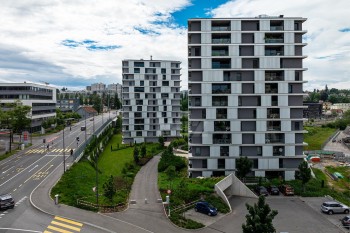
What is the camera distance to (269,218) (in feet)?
81.1

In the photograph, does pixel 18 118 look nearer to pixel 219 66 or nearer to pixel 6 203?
pixel 6 203

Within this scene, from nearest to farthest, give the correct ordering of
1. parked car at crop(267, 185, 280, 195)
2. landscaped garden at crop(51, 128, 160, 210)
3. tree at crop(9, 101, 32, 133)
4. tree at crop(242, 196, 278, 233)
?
1. tree at crop(242, 196, 278, 233)
2. landscaped garden at crop(51, 128, 160, 210)
3. parked car at crop(267, 185, 280, 195)
4. tree at crop(9, 101, 32, 133)

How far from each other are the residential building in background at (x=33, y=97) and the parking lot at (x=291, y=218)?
268ft

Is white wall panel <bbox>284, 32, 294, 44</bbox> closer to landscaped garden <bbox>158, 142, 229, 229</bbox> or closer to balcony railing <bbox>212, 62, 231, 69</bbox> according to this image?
balcony railing <bbox>212, 62, 231, 69</bbox>

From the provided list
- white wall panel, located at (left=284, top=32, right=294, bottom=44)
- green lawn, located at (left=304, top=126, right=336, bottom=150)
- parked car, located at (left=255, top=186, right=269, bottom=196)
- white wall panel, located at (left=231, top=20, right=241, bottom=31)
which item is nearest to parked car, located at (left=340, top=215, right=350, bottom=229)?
parked car, located at (left=255, top=186, right=269, bottom=196)

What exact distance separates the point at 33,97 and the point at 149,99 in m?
41.2

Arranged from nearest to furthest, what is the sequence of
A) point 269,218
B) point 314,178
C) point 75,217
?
point 269,218
point 75,217
point 314,178

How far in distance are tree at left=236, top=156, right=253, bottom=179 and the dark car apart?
12609mm

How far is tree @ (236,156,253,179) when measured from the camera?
162 ft

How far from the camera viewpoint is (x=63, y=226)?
31.9 m

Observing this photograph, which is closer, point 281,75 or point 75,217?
point 75,217

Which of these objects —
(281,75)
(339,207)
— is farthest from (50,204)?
(281,75)

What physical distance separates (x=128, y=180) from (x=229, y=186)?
17.3m

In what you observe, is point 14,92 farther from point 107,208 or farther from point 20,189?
point 107,208
